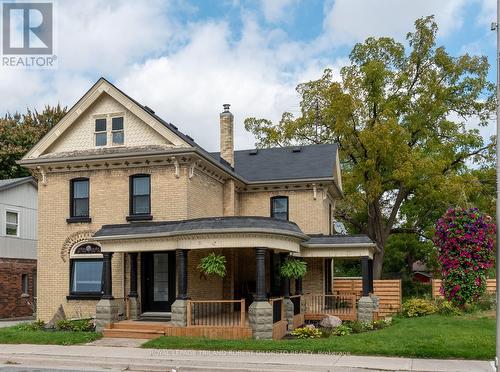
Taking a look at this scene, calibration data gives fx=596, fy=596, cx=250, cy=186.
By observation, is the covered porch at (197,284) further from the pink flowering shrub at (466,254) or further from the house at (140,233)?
the pink flowering shrub at (466,254)

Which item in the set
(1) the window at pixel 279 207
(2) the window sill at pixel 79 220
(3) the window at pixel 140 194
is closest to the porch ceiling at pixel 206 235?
(3) the window at pixel 140 194

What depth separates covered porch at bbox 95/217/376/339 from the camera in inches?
692

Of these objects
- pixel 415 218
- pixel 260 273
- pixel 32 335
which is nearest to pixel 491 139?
pixel 415 218

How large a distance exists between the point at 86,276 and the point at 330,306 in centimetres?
1009

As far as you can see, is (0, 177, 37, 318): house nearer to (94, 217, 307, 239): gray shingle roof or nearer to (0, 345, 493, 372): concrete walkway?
(94, 217, 307, 239): gray shingle roof

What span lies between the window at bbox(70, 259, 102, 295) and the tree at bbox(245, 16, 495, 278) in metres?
16.7

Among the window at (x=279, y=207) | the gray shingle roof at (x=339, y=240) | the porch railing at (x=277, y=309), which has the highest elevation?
the window at (x=279, y=207)

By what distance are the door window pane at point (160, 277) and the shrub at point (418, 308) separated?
9223 mm

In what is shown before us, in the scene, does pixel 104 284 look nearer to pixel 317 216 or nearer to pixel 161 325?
pixel 161 325

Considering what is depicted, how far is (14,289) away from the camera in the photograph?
29.6 metres

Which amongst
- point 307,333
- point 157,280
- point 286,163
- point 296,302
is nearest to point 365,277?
point 296,302

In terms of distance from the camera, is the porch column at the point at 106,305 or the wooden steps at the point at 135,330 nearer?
the wooden steps at the point at 135,330

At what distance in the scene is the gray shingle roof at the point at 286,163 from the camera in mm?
26484

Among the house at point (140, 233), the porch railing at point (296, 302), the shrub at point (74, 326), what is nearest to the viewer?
the house at point (140, 233)
